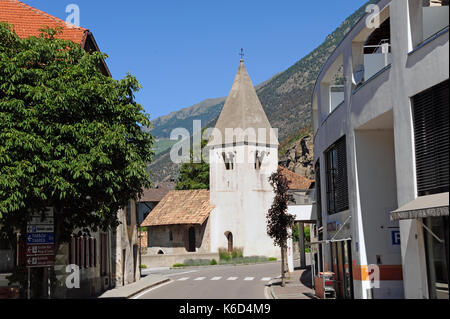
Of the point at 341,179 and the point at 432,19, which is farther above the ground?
the point at 432,19

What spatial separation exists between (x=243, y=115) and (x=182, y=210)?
495 inches

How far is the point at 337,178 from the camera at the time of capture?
22.9 metres

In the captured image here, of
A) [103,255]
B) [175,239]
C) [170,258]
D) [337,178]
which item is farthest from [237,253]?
[337,178]

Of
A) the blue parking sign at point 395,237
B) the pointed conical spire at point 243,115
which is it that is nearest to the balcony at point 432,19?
the blue parking sign at point 395,237

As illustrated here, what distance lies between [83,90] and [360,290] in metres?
10.6

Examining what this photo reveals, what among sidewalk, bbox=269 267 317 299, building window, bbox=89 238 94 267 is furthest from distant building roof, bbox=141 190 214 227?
building window, bbox=89 238 94 267

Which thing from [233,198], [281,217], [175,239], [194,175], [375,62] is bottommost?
[175,239]

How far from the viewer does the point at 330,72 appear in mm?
24359

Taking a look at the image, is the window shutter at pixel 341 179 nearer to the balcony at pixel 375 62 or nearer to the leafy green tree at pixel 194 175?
the balcony at pixel 375 62

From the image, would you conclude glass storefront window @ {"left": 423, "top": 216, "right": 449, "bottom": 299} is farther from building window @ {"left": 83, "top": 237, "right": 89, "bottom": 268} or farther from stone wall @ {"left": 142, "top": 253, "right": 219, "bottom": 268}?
stone wall @ {"left": 142, "top": 253, "right": 219, "bottom": 268}

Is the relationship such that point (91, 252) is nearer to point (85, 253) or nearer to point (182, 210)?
point (85, 253)

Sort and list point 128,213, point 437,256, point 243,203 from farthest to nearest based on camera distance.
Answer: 1. point 243,203
2. point 128,213
3. point 437,256

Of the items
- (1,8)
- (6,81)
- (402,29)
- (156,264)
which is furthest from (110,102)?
(156,264)

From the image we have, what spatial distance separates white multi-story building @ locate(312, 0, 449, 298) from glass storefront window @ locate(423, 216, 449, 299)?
0.02 m
